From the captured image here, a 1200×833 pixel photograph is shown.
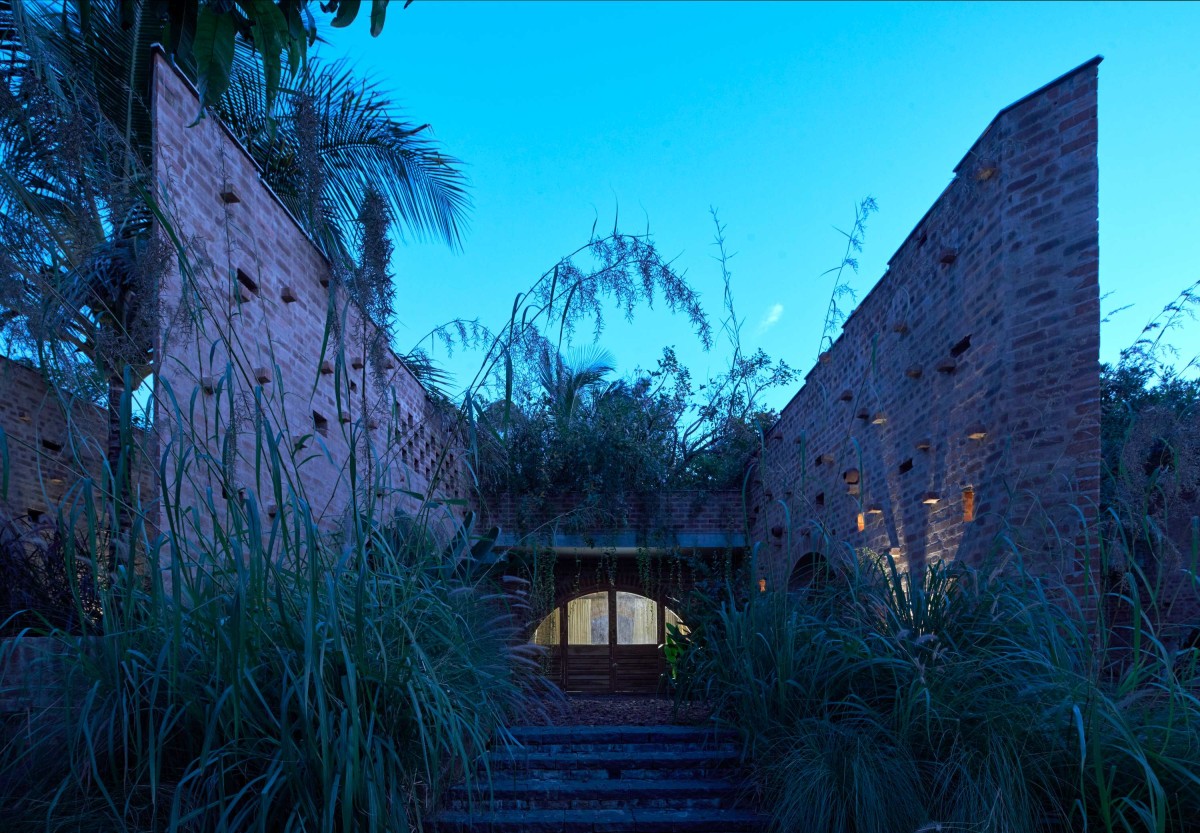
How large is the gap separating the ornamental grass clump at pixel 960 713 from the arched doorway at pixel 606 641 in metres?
8.71

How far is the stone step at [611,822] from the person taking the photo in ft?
10.9

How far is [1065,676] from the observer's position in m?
2.87

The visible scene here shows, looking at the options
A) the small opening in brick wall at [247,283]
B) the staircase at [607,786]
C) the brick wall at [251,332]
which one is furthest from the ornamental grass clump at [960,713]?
the small opening in brick wall at [247,283]

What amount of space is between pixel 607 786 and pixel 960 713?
171 cm

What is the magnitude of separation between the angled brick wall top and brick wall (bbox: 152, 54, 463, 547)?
85.5 inches

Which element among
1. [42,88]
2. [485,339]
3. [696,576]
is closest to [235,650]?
[485,339]

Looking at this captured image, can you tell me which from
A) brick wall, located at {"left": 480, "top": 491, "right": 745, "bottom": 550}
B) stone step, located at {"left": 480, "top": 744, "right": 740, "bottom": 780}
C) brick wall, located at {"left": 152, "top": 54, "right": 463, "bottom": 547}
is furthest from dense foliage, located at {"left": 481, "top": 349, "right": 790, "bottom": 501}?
stone step, located at {"left": 480, "top": 744, "right": 740, "bottom": 780}

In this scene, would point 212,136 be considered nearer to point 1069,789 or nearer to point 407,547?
point 407,547

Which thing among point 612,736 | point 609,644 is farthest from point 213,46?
point 609,644

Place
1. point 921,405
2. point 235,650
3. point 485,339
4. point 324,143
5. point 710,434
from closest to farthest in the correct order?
point 235,650 < point 485,339 < point 921,405 < point 324,143 < point 710,434

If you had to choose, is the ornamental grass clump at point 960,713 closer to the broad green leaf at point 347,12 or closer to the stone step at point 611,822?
the stone step at point 611,822

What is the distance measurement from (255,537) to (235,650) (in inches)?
13.3

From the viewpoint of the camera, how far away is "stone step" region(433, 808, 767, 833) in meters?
3.31

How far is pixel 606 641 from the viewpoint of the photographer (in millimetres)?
12430
